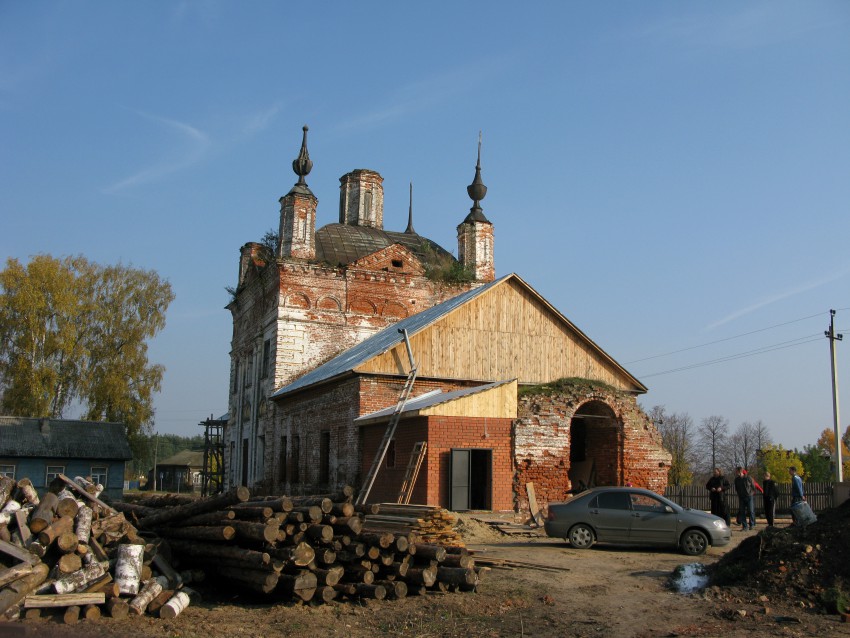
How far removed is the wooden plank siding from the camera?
936 inches

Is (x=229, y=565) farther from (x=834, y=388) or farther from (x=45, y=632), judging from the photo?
(x=834, y=388)

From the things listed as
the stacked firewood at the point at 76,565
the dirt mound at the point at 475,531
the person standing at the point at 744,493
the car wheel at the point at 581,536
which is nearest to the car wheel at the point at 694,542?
the car wheel at the point at 581,536

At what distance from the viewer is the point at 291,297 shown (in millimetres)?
29984

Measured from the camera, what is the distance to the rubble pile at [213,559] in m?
9.30

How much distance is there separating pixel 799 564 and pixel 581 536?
529 cm

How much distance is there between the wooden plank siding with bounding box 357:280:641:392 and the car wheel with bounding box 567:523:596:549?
29.8ft

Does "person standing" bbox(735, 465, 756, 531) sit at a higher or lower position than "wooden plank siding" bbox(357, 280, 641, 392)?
lower

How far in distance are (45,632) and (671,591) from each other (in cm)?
787

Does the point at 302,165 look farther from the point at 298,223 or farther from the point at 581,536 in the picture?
the point at 581,536

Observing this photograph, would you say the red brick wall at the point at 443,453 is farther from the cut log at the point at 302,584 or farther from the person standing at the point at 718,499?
the cut log at the point at 302,584

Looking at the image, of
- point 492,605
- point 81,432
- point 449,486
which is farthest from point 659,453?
point 81,432

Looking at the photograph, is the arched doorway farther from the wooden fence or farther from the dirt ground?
the dirt ground

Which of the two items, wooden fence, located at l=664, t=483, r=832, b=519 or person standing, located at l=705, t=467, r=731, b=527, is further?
wooden fence, located at l=664, t=483, r=832, b=519

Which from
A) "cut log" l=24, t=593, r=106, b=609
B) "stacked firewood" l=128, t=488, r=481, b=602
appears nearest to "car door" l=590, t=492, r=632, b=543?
"stacked firewood" l=128, t=488, r=481, b=602
